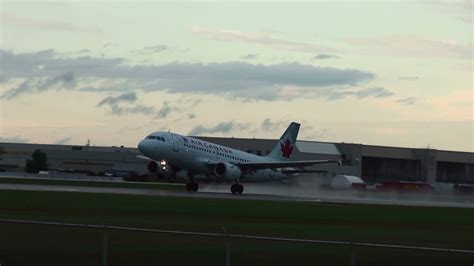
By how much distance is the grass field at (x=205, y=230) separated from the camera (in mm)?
20266

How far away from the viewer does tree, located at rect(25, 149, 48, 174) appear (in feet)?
489

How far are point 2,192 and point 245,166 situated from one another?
2299 centimetres

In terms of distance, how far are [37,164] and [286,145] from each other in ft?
259

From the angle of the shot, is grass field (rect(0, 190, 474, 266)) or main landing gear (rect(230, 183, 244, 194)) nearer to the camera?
grass field (rect(0, 190, 474, 266))

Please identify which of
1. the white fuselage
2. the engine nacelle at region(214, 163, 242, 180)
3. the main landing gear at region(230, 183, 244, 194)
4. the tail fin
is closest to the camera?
the white fuselage

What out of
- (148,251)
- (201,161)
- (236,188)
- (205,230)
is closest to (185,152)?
(201,161)

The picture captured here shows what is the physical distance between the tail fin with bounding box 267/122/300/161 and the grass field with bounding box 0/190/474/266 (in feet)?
99.6

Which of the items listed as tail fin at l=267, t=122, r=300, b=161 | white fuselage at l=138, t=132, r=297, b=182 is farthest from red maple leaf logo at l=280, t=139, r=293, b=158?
white fuselage at l=138, t=132, r=297, b=182

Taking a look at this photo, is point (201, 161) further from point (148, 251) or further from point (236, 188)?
point (148, 251)

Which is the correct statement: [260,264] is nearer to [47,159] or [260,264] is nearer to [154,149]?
[154,149]

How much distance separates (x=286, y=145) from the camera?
8325 centimetres

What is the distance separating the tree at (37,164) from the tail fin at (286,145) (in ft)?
246

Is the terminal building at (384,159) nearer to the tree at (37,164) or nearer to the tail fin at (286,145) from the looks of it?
the tree at (37,164)

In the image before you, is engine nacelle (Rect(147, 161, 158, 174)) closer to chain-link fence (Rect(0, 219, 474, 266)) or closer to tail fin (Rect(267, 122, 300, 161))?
tail fin (Rect(267, 122, 300, 161))
